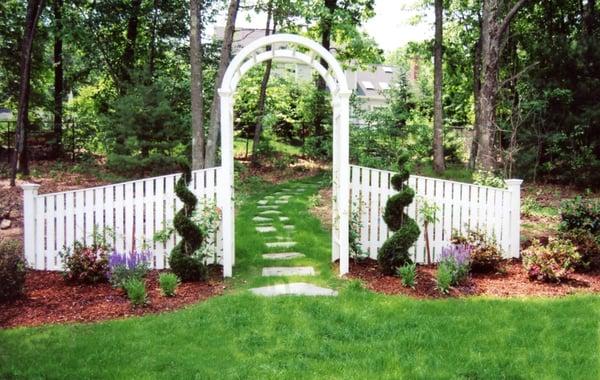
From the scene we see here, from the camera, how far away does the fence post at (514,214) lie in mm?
6695

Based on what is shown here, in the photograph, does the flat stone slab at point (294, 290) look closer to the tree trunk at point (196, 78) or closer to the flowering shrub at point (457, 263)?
the flowering shrub at point (457, 263)

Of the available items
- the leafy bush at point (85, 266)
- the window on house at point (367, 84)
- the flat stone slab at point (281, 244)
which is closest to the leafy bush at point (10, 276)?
the leafy bush at point (85, 266)

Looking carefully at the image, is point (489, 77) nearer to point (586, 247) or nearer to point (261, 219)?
point (586, 247)

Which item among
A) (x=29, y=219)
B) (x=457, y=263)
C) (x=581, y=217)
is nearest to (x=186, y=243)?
(x=29, y=219)

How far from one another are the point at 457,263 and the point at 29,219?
495cm

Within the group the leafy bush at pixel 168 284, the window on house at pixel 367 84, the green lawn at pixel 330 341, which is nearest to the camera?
the green lawn at pixel 330 341

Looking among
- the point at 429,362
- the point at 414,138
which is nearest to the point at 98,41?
the point at 414,138

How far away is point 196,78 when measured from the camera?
9195 millimetres

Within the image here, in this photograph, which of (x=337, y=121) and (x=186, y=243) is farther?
(x=337, y=121)

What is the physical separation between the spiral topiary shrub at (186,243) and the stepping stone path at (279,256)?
745mm

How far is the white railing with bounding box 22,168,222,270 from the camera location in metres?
6.31

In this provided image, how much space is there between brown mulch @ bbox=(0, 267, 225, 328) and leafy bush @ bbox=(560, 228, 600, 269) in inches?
170

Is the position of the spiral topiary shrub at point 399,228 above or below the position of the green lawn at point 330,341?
above

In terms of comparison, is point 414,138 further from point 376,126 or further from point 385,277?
point 385,277
